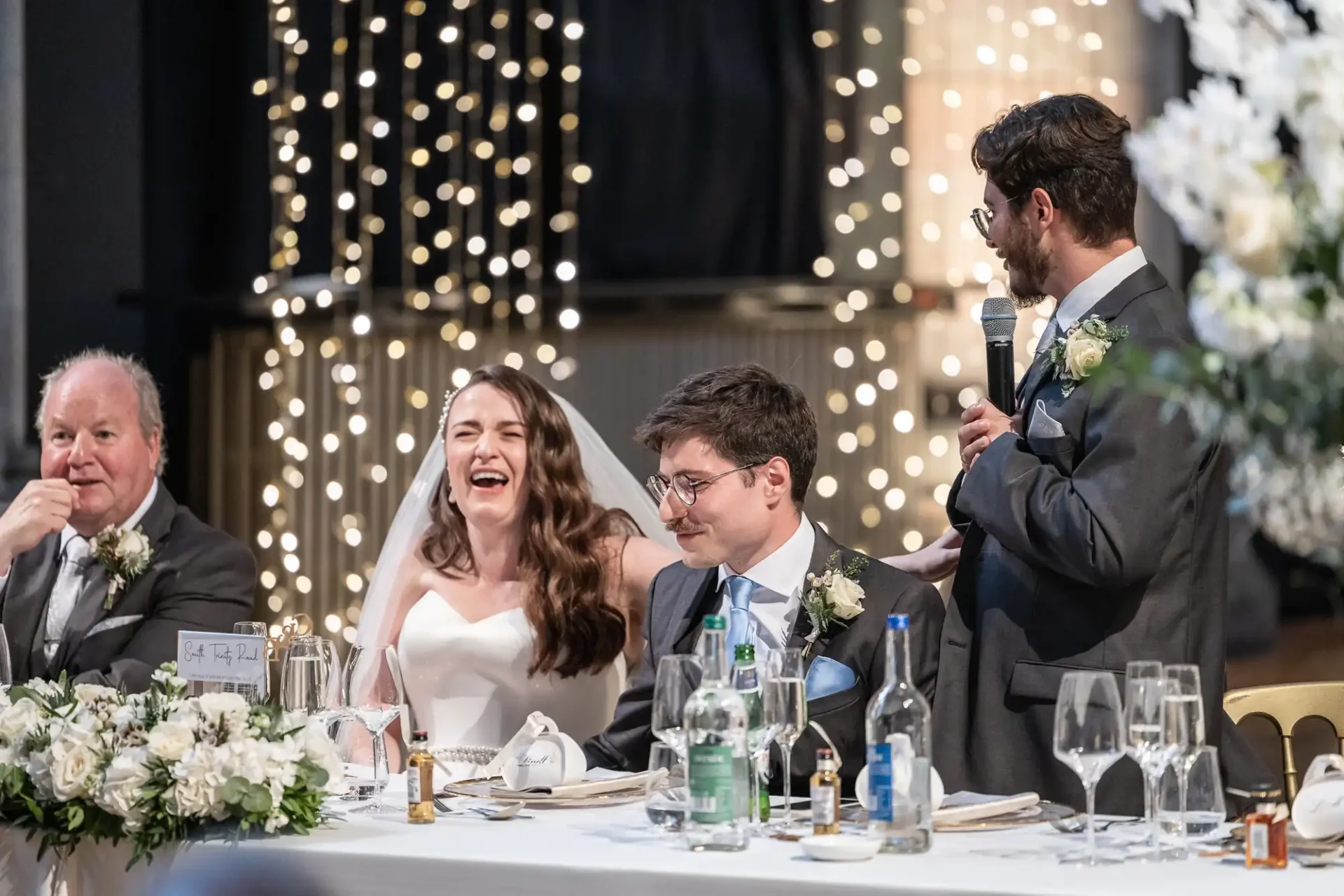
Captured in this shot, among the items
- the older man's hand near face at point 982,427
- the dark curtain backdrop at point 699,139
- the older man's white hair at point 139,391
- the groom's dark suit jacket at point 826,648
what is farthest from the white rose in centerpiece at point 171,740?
the dark curtain backdrop at point 699,139

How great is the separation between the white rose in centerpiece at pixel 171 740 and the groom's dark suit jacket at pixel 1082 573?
1133 millimetres

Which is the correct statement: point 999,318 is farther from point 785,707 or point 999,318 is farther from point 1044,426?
point 785,707

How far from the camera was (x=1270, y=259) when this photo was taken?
1592 mm

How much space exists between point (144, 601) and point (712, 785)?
1936 millimetres

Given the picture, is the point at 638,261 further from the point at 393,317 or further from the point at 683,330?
the point at 393,317

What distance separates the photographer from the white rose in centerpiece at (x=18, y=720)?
2.39 m

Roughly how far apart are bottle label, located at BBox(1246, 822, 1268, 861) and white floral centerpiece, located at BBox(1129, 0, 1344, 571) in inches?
19.6

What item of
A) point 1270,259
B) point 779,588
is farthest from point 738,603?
point 1270,259

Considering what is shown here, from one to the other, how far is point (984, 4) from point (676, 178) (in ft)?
4.42

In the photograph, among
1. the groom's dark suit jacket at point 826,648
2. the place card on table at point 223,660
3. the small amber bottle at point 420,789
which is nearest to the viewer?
the small amber bottle at point 420,789

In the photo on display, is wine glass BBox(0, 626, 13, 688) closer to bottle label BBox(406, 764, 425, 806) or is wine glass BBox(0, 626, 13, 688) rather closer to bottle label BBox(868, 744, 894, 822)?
bottle label BBox(406, 764, 425, 806)

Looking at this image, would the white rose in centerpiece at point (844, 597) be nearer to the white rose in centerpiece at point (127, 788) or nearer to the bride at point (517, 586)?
the bride at point (517, 586)

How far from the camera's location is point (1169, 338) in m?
2.58

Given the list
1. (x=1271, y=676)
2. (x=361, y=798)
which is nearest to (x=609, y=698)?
(x=361, y=798)
